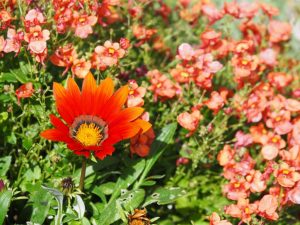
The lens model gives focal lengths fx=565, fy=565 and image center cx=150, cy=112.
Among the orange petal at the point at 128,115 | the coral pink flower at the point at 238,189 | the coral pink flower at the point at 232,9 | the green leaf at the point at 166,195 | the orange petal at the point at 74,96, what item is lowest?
the coral pink flower at the point at 238,189

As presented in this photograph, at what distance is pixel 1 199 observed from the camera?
82.0 inches

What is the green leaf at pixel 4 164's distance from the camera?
2.38m

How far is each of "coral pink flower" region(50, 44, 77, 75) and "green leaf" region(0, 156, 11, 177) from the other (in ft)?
1.46

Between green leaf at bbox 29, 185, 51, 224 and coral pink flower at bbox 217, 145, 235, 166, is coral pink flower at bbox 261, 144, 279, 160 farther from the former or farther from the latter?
green leaf at bbox 29, 185, 51, 224

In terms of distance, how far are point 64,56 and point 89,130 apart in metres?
0.39

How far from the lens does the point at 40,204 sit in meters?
2.26

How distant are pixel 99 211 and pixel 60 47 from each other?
0.72 m

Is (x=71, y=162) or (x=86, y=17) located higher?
(x=86, y=17)

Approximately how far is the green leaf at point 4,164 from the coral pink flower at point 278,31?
174 cm

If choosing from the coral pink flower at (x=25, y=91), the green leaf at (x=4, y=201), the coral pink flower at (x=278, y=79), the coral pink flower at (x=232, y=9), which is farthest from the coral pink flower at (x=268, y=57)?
the green leaf at (x=4, y=201)

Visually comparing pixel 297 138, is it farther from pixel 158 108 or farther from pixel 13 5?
pixel 13 5

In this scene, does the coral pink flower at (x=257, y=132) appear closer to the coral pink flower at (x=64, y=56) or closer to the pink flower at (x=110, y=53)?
the pink flower at (x=110, y=53)

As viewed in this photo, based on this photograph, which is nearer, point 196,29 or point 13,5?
point 13,5

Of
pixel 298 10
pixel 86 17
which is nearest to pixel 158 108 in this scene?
pixel 86 17
